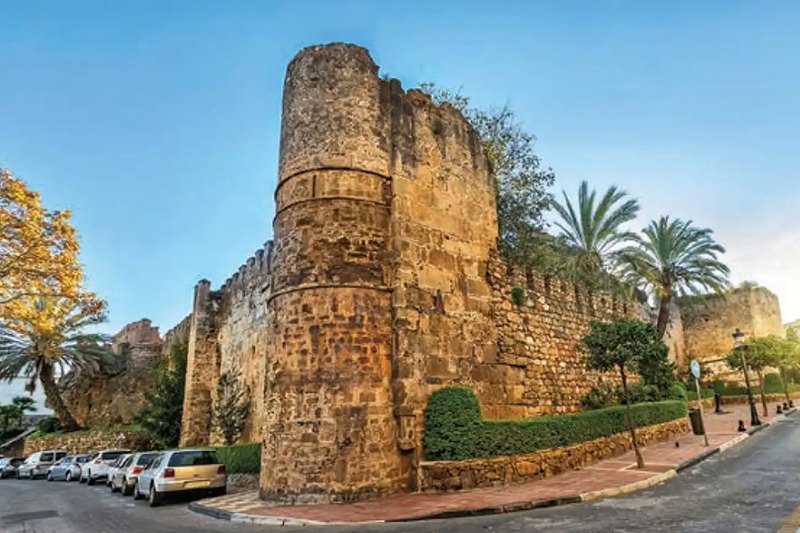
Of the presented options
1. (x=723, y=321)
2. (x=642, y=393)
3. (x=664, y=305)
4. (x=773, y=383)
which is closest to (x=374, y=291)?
(x=642, y=393)

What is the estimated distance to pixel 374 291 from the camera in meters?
12.1

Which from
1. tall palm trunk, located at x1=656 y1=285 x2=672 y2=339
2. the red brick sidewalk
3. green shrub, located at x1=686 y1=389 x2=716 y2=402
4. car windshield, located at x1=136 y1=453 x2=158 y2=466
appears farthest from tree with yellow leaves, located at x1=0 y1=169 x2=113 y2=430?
green shrub, located at x1=686 y1=389 x2=716 y2=402

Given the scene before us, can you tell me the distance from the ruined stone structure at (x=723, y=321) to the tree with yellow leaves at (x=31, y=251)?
130ft

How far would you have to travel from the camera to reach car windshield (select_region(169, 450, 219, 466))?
13.0 meters

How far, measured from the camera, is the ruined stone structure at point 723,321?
38.2 meters

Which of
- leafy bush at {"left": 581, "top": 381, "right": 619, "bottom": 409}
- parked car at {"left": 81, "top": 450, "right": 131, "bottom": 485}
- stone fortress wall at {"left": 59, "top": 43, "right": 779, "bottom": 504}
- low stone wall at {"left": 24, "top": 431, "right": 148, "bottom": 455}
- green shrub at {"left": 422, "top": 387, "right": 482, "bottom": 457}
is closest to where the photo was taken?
stone fortress wall at {"left": 59, "top": 43, "right": 779, "bottom": 504}

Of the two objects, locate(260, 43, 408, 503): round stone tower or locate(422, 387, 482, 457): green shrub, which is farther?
locate(422, 387, 482, 457): green shrub

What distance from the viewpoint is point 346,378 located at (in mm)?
11141

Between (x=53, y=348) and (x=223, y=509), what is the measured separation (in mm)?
27646

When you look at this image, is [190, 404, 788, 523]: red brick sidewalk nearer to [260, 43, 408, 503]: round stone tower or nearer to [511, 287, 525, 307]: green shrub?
[260, 43, 408, 503]: round stone tower

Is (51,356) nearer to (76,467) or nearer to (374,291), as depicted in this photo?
(76,467)

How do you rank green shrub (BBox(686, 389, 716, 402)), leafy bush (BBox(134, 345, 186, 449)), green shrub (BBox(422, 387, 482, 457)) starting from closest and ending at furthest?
green shrub (BBox(422, 387, 482, 457)) < leafy bush (BBox(134, 345, 186, 449)) < green shrub (BBox(686, 389, 716, 402))

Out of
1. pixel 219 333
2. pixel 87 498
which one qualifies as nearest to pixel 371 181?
pixel 87 498

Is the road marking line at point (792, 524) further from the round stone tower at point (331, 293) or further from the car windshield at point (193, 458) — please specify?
the car windshield at point (193, 458)
